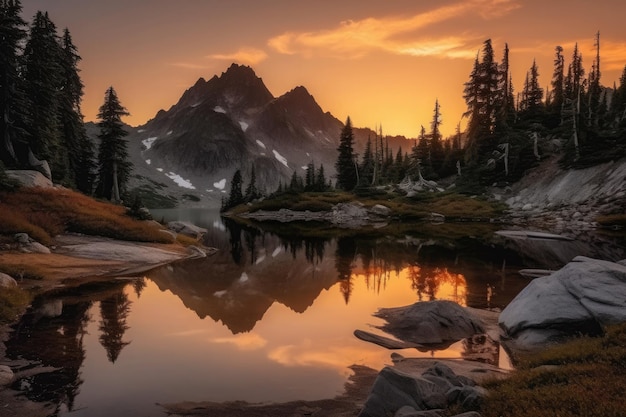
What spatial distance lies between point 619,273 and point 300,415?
11469mm

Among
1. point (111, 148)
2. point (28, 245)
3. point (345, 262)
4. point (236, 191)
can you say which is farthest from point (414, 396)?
point (236, 191)

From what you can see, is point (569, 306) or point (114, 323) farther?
point (114, 323)

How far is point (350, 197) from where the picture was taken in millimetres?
100312

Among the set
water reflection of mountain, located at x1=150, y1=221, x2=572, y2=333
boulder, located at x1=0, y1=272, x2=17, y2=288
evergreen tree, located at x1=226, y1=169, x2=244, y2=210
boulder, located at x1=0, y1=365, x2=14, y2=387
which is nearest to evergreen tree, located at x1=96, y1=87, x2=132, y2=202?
water reflection of mountain, located at x1=150, y1=221, x2=572, y2=333

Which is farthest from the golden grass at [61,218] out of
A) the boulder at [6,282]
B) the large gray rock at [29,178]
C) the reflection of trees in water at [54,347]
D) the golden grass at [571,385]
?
the golden grass at [571,385]

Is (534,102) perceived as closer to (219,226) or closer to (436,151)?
(436,151)

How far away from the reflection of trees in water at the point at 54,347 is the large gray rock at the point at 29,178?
2481cm

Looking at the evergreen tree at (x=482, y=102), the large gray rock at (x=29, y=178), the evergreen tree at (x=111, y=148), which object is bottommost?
the large gray rock at (x=29, y=178)

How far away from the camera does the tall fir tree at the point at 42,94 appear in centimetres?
4812

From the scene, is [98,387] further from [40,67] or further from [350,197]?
[350,197]

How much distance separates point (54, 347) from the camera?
1314 centimetres

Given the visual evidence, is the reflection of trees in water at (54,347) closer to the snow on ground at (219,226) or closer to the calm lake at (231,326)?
the calm lake at (231,326)

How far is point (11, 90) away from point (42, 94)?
3.90m

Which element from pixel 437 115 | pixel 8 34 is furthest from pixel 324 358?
pixel 437 115
